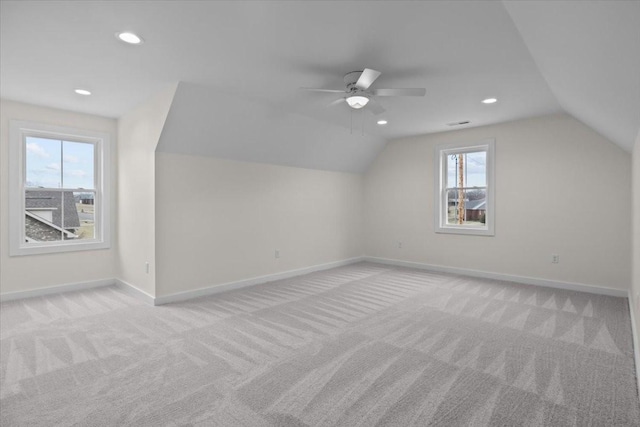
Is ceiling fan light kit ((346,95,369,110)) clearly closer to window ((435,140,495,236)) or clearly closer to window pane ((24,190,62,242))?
window ((435,140,495,236))

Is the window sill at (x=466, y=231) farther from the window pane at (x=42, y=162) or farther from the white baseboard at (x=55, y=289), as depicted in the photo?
the window pane at (x=42, y=162)

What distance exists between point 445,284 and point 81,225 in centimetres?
545

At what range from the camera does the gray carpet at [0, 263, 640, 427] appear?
1.94m

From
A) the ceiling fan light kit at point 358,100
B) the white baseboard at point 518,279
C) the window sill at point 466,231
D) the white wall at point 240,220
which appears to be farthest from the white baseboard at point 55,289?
the window sill at point 466,231

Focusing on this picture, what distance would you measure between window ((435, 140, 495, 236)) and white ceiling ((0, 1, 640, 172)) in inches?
41.7

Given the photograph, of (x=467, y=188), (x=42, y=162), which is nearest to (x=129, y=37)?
(x=42, y=162)

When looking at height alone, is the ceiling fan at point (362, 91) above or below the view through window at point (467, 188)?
above

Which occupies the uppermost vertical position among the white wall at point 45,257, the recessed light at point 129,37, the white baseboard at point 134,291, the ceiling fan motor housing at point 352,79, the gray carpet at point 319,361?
the recessed light at point 129,37

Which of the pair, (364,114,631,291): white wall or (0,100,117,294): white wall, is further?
(364,114,631,291): white wall

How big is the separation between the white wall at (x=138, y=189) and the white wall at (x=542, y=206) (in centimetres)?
434

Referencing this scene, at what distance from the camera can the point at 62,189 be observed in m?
4.50

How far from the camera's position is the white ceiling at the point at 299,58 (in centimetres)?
205

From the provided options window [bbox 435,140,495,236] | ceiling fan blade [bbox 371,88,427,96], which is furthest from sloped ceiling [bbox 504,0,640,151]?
window [bbox 435,140,495,236]

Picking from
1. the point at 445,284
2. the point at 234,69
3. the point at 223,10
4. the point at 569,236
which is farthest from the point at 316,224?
the point at 223,10
